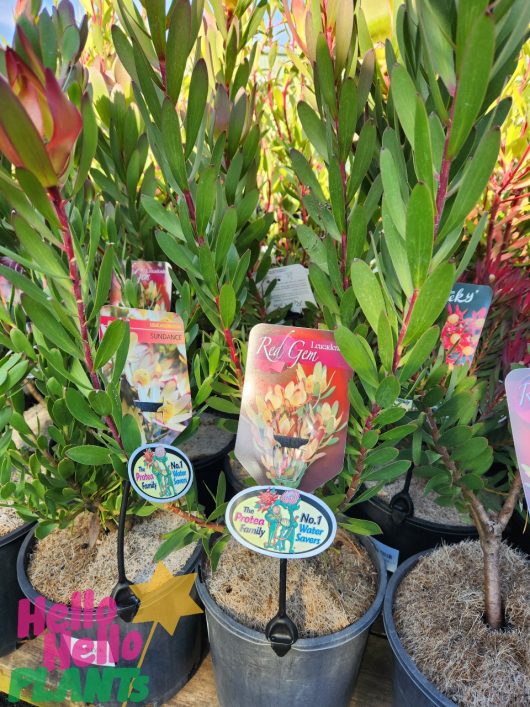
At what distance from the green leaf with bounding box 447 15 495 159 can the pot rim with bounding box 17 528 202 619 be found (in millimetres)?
769

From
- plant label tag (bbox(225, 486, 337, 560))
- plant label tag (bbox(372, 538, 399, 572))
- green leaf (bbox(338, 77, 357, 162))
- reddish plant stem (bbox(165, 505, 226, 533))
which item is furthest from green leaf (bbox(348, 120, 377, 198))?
plant label tag (bbox(372, 538, 399, 572))

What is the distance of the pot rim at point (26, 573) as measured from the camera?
2.63 feet

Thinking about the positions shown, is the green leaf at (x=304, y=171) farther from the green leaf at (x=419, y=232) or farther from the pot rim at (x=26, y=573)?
the pot rim at (x=26, y=573)

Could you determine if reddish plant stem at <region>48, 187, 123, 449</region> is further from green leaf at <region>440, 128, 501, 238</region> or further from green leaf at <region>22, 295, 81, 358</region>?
green leaf at <region>440, 128, 501, 238</region>

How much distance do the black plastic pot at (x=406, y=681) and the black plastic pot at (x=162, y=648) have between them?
0.33 meters

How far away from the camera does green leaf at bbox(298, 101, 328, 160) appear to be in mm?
548

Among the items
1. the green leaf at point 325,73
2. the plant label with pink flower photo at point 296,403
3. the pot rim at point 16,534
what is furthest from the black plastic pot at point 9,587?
Answer: the green leaf at point 325,73

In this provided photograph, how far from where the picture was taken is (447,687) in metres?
0.67

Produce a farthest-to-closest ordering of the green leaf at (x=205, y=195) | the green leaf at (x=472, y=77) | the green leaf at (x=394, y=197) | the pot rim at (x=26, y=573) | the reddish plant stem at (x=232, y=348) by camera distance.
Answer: the pot rim at (x=26, y=573) → the reddish plant stem at (x=232, y=348) → the green leaf at (x=205, y=195) → the green leaf at (x=394, y=197) → the green leaf at (x=472, y=77)

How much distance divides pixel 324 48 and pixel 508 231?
2.19 feet

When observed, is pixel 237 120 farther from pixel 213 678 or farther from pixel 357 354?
pixel 213 678

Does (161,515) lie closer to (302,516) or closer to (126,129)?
(302,516)

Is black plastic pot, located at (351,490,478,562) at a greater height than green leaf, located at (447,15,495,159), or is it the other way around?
green leaf, located at (447,15,495,159)

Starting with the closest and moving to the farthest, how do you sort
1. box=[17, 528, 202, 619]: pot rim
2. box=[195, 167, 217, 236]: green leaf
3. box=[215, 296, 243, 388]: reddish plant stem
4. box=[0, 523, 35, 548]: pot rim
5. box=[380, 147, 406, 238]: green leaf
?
box=[380, 147, 406, 238]: green leaf < box=[195, 167, 217, 236]: green leaf < box=[215, 296, 243, 388]: reddish plant stem < box=[17, 528, 202, 619]: pot rim < box=[0, 523, 35, 548]: pot rim
